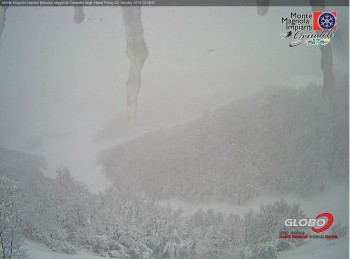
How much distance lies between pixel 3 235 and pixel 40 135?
6.01 ft

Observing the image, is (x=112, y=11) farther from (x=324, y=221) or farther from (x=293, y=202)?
(x=324, y=221)

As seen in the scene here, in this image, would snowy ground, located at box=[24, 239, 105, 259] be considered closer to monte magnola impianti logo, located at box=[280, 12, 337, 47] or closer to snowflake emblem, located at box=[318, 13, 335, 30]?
monte magnola impianti logo, located at box=[280, 12, 337, 47]

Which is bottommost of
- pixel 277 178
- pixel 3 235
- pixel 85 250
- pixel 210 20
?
pixel 85 250

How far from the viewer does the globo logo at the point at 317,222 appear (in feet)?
22.0

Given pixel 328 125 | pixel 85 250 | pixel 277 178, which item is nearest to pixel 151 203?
pixel 85 250

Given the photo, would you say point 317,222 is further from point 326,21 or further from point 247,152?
point 326,21

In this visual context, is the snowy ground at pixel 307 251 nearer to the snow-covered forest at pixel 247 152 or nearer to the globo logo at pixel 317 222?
the globo logo at pixel 317 222

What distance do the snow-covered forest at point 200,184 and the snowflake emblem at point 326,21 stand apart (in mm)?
1111

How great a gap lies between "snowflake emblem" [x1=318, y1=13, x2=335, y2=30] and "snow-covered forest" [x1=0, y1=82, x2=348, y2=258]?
111cm

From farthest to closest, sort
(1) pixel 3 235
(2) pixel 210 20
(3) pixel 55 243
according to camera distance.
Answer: (2) pixel 210 20 → (3) pixel 55 243 → (1) pixel 3 235

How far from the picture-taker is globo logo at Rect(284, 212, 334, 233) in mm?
6699

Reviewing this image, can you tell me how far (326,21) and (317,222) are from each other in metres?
3.57

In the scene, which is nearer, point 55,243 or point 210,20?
point 55,243

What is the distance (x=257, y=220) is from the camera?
A: 673cm
